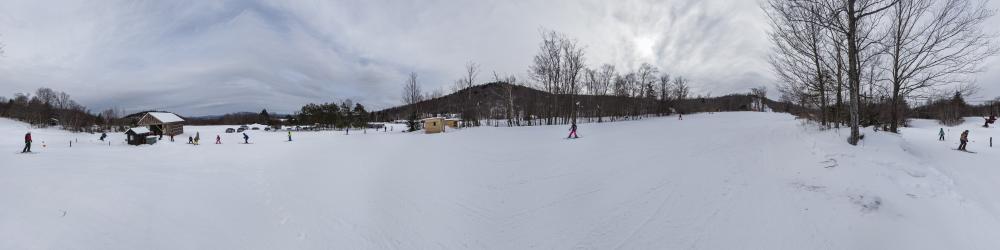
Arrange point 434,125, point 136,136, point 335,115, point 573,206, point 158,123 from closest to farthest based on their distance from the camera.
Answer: point 573,206 → point 136,136 → point 434,125 → point 158,123 → point 335,115

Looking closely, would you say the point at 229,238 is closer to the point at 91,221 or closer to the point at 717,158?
the point at 91,221

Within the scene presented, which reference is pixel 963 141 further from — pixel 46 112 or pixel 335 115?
pixel 46 112

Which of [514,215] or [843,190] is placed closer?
[843,190]

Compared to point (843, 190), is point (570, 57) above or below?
above

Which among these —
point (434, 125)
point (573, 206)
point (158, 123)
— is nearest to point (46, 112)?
point (158, 123)

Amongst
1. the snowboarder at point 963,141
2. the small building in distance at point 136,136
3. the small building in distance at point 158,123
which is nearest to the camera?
the snowboarder at point 963,141

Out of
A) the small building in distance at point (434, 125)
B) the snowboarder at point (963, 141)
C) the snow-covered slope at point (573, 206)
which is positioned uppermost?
the small building in distance at point (434, 125)

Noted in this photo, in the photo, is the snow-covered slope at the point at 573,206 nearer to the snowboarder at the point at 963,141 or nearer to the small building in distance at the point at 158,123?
the snowboarder at the point at 963,141

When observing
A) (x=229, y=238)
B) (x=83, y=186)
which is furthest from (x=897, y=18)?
(x=83, y=186)

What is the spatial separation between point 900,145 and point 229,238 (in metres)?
14.7

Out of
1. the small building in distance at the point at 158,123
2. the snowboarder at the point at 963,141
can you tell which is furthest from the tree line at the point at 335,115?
the snowboarder at the point at 963,141

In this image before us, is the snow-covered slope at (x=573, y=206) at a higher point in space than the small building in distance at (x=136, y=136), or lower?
lower

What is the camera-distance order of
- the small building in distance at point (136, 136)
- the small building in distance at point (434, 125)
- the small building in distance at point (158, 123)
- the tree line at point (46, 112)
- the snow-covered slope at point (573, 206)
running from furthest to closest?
the tree line at point (46, 112) → the small building in distance at point (158, 123) → the small building in distance at point (434, 125) → the small building in distance at point (136, 136) → the snow-covered slope at point (573, 206)

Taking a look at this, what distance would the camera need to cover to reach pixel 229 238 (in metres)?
6.09
